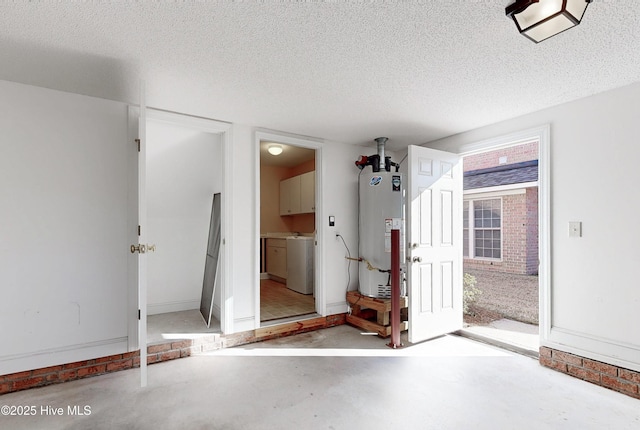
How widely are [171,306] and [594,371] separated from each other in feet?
14.8

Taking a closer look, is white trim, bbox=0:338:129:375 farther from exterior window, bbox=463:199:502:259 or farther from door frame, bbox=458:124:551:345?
exterior window, bbox=463:199:502:259

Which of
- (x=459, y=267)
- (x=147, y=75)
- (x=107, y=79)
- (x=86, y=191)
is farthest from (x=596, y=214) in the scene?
(x=86, y=191)

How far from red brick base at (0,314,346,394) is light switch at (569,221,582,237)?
2.69m

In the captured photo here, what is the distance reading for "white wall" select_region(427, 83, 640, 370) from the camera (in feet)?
7.87

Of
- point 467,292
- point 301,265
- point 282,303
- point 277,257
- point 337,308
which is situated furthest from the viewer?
point 277,257

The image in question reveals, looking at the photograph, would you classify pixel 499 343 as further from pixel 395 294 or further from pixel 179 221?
pixel 179 221

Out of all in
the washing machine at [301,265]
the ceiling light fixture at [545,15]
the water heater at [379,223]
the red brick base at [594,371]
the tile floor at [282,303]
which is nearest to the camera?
the ceiling light fixture at [545,15]

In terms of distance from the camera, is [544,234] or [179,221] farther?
[179,221]

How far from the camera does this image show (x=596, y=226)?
2.58 metres

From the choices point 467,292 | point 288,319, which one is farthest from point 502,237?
point 288,319

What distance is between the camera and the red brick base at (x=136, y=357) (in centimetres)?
238

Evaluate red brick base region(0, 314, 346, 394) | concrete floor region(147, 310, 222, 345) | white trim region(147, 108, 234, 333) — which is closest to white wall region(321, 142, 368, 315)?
red brick base region(0, 314, 346, 394)

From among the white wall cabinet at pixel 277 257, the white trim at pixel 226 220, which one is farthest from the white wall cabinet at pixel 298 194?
the white trim at pixel 226 220

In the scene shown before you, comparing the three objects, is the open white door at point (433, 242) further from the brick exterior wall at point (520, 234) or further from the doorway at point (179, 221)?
the brick exterior wall at point (520, 234)
